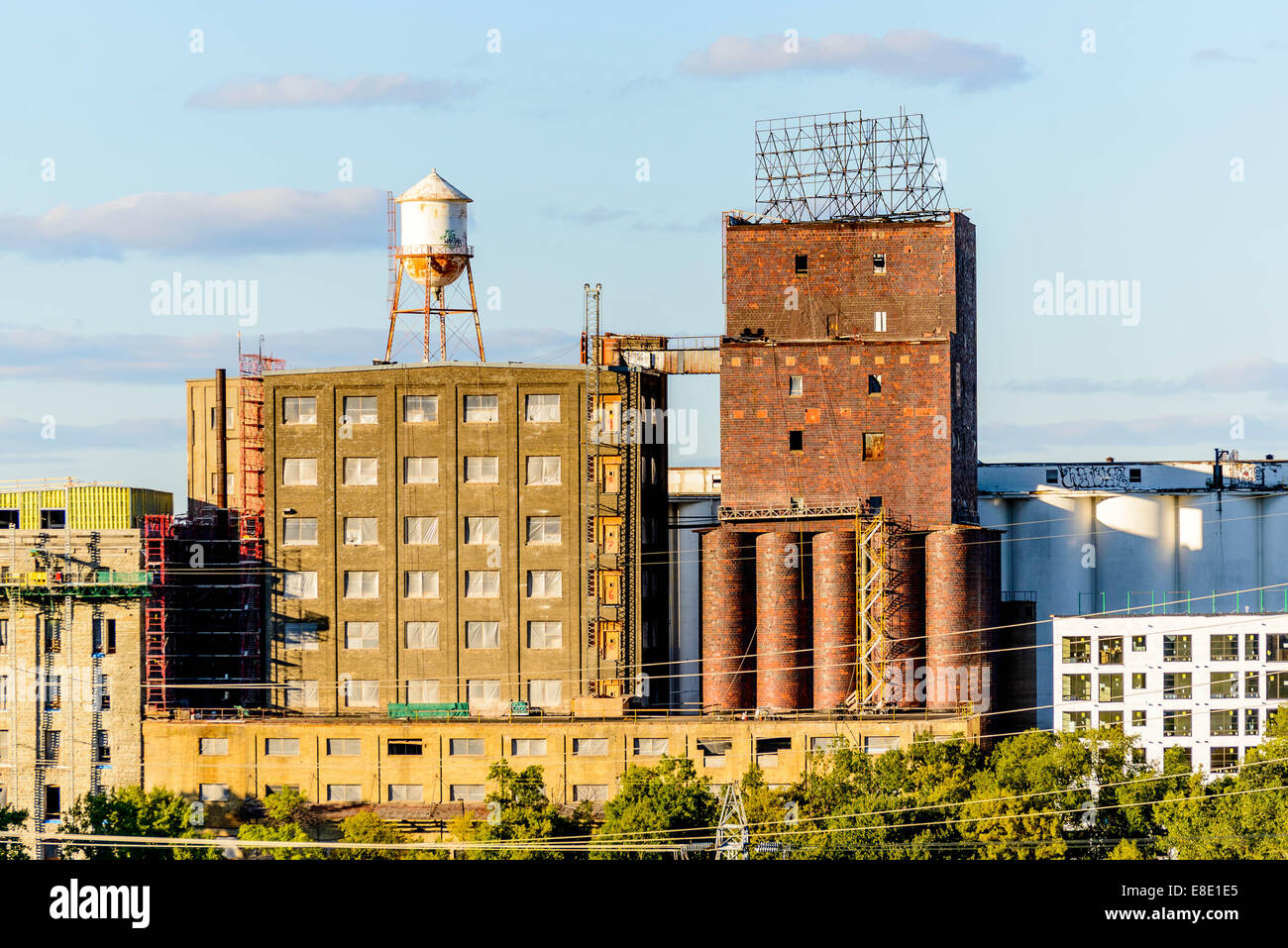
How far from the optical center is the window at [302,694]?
10869 centimetres

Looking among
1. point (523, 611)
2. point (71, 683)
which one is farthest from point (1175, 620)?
point (71, 683)

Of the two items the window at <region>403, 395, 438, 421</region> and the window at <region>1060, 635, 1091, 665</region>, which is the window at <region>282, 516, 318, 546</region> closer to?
the window at <region>403, 395, 438, 421</region>

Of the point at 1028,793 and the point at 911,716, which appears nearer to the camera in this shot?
the point at 1028,793

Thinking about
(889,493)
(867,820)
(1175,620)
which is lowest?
(867,820)

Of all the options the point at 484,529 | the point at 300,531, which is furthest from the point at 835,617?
the point at 300,531

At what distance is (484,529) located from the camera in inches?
4220

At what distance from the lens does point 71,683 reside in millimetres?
103938

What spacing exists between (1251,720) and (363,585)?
151ft

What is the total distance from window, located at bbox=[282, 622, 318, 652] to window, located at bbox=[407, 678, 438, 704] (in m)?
5.72

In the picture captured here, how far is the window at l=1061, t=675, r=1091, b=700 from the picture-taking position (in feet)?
350

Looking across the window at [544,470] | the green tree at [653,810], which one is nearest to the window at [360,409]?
the window at [544,470]

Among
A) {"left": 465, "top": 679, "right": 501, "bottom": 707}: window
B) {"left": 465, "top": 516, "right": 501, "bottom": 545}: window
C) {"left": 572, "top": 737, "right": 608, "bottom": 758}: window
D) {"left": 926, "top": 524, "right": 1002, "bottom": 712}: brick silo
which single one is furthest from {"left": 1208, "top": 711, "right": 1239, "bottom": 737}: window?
{"left": 465, "top": 516, "right": 501, "bottom": 545}: window
